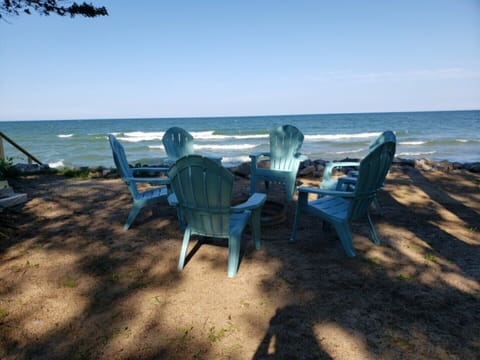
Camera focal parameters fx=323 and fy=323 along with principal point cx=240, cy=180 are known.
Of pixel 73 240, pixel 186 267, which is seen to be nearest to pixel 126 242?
pixel 73 240

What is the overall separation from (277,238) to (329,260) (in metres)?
0.65

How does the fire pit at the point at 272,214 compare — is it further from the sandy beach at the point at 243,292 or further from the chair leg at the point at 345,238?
the chair leg at the point at 345,238

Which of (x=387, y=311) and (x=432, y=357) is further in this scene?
(x=387, y=311)

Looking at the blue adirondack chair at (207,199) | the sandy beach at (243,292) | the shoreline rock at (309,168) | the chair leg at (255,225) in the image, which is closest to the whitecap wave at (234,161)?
the shoreline rock at (309,168)

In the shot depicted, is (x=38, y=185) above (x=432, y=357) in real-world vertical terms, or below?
below

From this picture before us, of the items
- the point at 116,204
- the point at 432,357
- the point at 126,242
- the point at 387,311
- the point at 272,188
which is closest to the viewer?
the point at 432,357

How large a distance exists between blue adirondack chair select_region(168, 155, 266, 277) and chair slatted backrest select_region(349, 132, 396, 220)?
2.71 ft

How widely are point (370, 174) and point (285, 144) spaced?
2.57m

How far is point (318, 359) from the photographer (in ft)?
5.47

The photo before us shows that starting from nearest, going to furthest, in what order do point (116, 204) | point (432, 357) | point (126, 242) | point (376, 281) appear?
1. point (432, 357)
2. point (376, 281)
3. point (126, 242)
4. point (116, 204)

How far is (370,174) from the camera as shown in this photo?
2668 millimetres

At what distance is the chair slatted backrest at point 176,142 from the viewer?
16.9 ft

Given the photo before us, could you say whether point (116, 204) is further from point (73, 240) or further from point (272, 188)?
point (272, 188)

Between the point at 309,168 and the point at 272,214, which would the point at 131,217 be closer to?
the point at 272,214
